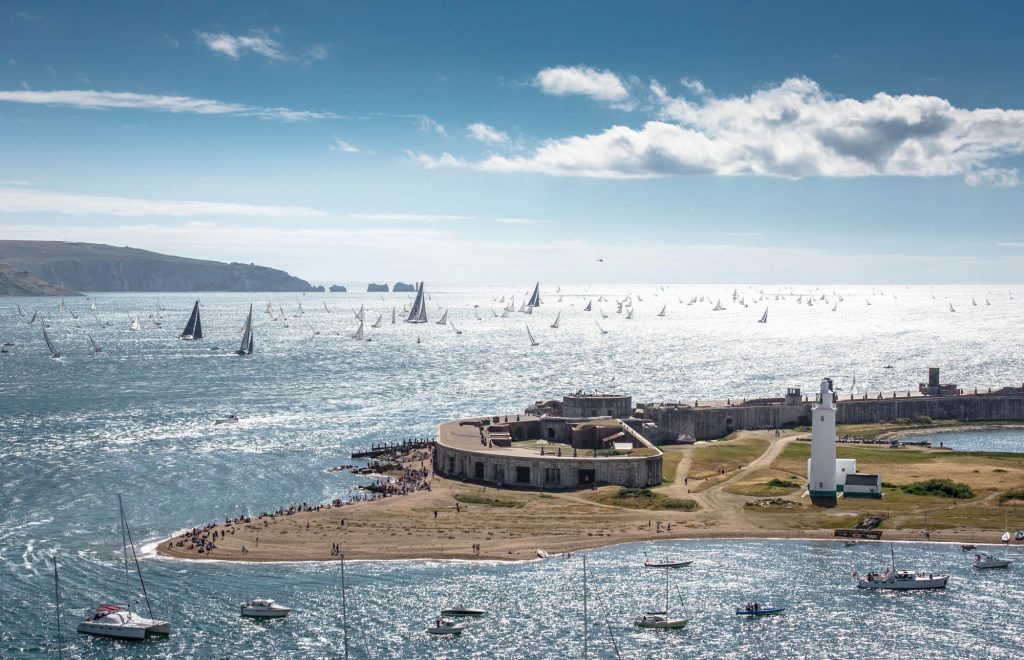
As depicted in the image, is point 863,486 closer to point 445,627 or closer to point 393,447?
point 445,627

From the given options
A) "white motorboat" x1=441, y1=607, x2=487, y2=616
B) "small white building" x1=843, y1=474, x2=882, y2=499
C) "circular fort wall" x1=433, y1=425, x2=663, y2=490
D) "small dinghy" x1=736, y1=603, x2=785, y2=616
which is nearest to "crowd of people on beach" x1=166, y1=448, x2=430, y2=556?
"circular fort wall" x1=433, y1=425, x2=663, y2=490

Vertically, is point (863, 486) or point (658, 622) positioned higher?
point (863, 486)

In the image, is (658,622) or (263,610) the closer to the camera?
(658,622)

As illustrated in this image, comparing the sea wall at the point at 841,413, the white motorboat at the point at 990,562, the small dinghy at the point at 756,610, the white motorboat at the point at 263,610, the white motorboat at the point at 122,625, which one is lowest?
the white motorboat at the point at 122,625

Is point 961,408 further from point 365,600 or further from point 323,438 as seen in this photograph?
point 365,600

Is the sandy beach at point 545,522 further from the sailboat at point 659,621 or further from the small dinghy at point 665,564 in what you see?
the sailboat at point 659,621

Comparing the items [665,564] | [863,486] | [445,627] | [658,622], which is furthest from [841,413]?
[445,627]

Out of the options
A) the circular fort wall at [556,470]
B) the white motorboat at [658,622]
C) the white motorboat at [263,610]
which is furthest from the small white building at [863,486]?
the white motorboat at [263,610]
